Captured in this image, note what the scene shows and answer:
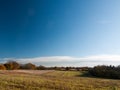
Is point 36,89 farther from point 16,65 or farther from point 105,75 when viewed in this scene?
point 16,65

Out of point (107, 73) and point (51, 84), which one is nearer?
point (51, 84)

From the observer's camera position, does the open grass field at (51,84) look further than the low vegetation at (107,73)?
No

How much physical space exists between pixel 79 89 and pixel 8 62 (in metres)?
117

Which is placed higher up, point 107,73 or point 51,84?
point 51,84

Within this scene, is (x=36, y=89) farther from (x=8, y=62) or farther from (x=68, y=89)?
(x=8, y=62)

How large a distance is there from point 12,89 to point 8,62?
116975mm

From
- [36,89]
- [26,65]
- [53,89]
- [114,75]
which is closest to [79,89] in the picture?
[53,89]

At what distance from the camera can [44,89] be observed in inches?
917

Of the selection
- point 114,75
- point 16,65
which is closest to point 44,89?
point 114,75

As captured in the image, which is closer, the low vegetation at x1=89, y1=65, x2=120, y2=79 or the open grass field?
the open grass field

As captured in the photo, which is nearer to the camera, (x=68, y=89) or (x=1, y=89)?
(x=1, y=89)

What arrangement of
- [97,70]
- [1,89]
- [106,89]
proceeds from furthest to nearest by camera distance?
[97,70], [106,89], [1,89]

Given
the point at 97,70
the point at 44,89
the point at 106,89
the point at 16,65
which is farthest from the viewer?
the point at 16,65

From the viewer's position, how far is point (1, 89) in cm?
2166
